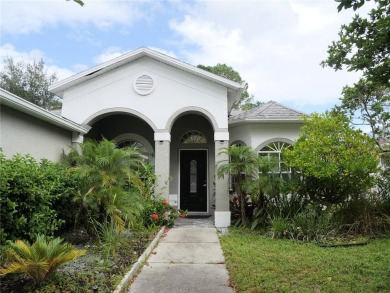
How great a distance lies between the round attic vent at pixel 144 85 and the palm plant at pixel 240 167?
11.7 feet

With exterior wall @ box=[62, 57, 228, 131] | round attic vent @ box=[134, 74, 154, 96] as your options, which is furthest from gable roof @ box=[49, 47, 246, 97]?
round attic vent @ box=[134, 74, 154, 96]

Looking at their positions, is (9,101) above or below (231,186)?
above

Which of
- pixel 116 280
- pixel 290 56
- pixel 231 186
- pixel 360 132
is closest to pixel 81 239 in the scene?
pixel 116 280

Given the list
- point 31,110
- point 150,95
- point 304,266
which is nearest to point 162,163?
point 150,95

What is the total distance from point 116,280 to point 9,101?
14.9 feet

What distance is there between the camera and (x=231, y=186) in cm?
1277

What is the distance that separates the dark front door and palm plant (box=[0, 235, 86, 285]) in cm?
916

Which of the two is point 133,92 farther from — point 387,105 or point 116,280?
point 387,105

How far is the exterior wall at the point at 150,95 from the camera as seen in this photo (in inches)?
445

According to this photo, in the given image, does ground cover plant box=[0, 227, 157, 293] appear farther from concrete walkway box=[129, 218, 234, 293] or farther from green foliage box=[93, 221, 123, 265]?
concrete walkway box=[129, 218, 234, 293]

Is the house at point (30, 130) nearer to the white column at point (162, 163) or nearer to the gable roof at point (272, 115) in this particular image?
the white column at point (162, 163)

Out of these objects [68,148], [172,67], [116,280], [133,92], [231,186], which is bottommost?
[116,280]

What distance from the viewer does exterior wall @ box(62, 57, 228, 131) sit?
445 inches

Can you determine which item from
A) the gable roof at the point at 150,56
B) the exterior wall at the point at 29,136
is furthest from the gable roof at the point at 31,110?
the gable roof at the point at 150,56
